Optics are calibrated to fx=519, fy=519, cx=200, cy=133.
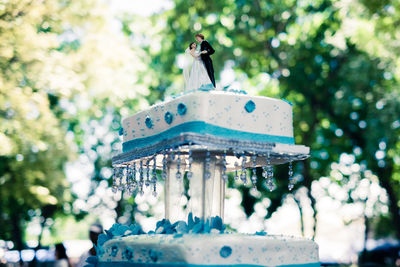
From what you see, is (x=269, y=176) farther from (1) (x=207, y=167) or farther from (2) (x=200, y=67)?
(2) (x=200, y=67)

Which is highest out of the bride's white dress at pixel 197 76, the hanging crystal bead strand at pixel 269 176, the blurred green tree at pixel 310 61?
the blurred green tree at pixel 310 61

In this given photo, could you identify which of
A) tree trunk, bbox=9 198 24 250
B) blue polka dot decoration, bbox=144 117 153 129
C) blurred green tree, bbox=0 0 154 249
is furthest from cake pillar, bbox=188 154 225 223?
tree trunk, bbox=9 198 24 250

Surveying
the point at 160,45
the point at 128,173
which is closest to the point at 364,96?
the point at 160,45

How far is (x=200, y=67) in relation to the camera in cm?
759

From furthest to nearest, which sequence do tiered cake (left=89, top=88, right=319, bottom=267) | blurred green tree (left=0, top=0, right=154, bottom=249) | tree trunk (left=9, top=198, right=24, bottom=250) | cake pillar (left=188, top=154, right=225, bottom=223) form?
tree trunk (left=9, top=198, right=24, bottom=250) → blurred green tree (left=0, top=0, right=154, bottom=249) → cake pillar (left=188, top=154, right=225, bottom=223) → tiered cake (left=89, top=88, right=319, bottom=267)

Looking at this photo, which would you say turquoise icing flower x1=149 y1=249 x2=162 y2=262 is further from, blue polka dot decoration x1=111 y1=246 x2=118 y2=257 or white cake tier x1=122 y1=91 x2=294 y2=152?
white cake tier x1=122 y1=91 x2=294 y2=152

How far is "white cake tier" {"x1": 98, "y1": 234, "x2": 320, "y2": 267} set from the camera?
589 centimetres

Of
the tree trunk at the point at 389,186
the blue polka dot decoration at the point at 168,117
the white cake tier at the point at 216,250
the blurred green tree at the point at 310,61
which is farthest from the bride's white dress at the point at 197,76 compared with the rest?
the tree trunk at the point at 389,186

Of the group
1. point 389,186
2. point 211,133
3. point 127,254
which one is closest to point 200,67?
Result: point 211,133

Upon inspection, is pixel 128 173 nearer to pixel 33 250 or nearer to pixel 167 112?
pixel 167 112

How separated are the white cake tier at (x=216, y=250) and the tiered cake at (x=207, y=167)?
1cm

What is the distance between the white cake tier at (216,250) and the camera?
19.3 ft

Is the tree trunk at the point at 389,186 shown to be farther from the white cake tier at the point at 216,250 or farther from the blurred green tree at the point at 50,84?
the white cake tier at the point at 216,250

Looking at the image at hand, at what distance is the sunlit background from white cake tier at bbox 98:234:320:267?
5.08m
